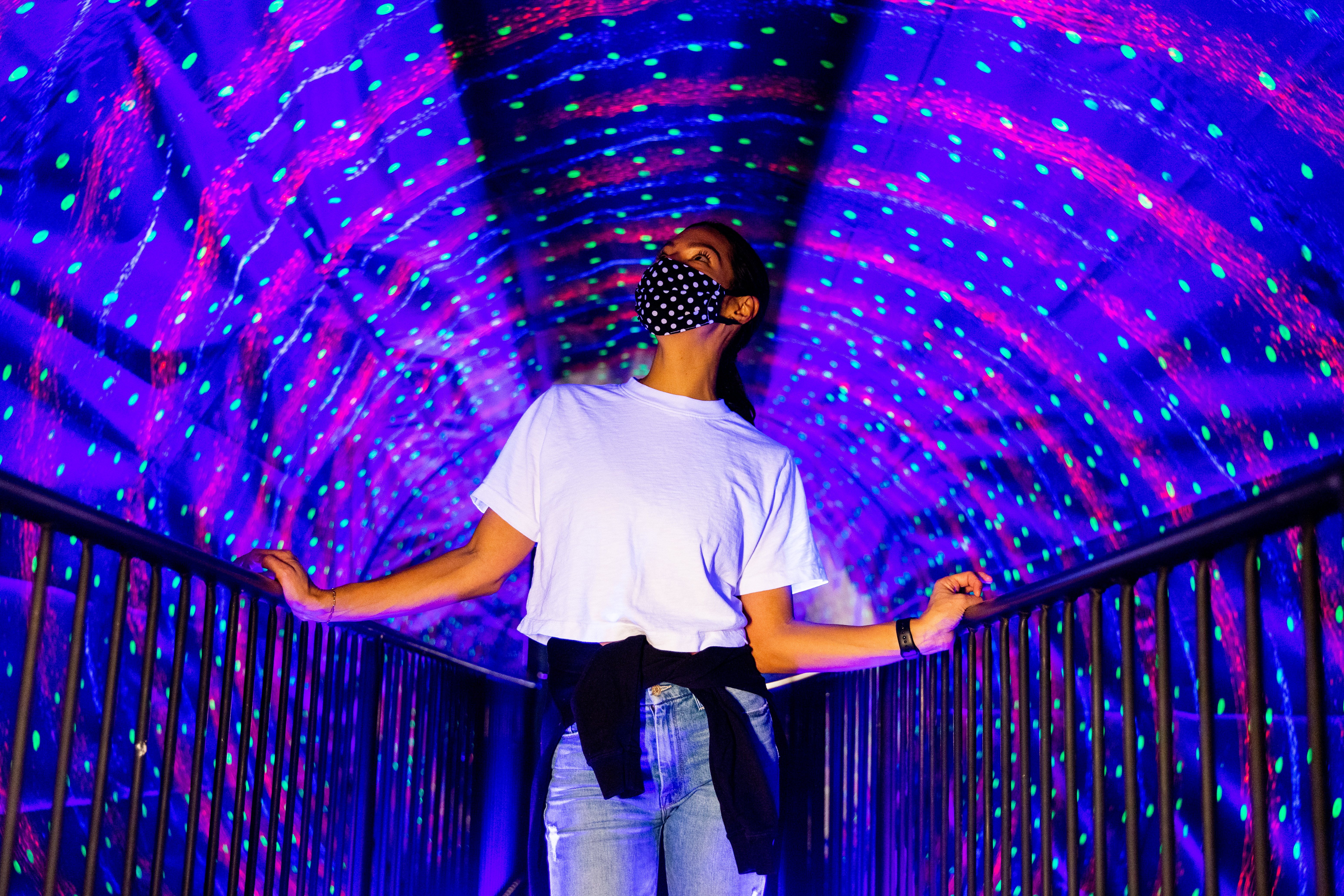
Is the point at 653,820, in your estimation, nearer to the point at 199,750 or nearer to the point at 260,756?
the point at 199,750

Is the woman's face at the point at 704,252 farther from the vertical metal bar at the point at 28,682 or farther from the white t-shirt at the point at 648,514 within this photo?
the vertical metal bar at the point at 28,682

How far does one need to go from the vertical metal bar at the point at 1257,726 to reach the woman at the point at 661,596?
879 mm

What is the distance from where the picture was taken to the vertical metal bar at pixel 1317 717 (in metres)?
1.27

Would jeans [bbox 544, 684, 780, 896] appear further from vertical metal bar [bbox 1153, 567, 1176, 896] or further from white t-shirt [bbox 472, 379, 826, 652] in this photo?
vertical metal bar [bbox 1153, 567, 1176, 896]

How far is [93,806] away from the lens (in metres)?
1.76

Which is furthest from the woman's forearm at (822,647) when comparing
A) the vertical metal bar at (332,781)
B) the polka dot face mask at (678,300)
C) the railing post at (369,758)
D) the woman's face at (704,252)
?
the railing post at (369,758)

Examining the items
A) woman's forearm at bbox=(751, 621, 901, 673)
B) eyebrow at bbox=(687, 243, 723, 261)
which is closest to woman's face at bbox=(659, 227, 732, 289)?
eyebrow at bbox=(687, 243, 723, 261)

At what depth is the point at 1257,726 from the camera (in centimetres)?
141

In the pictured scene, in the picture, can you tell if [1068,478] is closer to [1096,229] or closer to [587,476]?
[1096,229]

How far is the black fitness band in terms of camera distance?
2.46 metres

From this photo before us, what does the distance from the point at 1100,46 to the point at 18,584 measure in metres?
3.11

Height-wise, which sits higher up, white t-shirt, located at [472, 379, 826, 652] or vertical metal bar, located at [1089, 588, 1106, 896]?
white t-shirt, located at [472, 379, 826, 652]

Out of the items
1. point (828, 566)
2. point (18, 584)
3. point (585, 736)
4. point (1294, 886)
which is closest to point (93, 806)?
point (585, 736)

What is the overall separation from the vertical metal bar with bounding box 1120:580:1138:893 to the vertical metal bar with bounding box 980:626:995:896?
0.60 m
